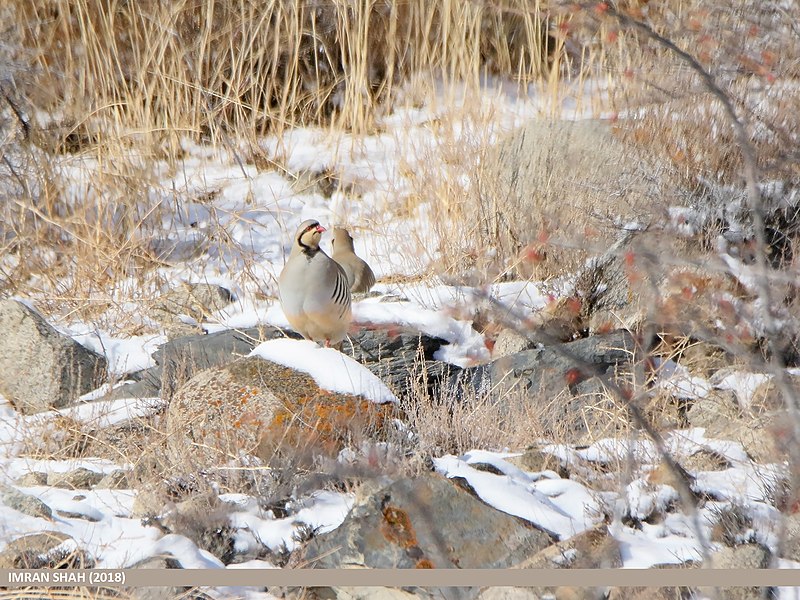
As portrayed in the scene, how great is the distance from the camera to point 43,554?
363cm

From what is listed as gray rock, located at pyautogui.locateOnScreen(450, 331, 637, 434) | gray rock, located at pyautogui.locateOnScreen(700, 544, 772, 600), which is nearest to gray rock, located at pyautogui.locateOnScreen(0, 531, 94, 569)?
gray rock, located at pyautogui.locateOnScreen(700, 544, 772, 600)

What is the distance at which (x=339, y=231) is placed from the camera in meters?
7.04

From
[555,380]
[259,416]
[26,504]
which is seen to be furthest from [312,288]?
[26,504]

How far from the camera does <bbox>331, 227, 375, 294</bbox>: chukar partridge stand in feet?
22.7

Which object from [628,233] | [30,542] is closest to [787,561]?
[30,542]

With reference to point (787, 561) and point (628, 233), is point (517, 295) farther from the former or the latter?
point (787, 561)

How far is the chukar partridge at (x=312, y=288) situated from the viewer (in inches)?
213

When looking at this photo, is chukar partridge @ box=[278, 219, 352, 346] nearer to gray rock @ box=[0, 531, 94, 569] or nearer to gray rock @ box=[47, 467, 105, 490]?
gray rock @ box=[47, 467, 105, 490]

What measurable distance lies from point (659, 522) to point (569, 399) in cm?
152

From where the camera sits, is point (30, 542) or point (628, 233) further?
point (628, 233)

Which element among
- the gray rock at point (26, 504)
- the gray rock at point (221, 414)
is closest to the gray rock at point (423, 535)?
the gray rock at point (221, 414)

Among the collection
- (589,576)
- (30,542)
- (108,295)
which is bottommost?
(108,295)

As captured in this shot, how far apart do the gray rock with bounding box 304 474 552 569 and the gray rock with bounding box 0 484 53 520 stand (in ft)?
3.91

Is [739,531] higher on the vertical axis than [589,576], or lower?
lower
